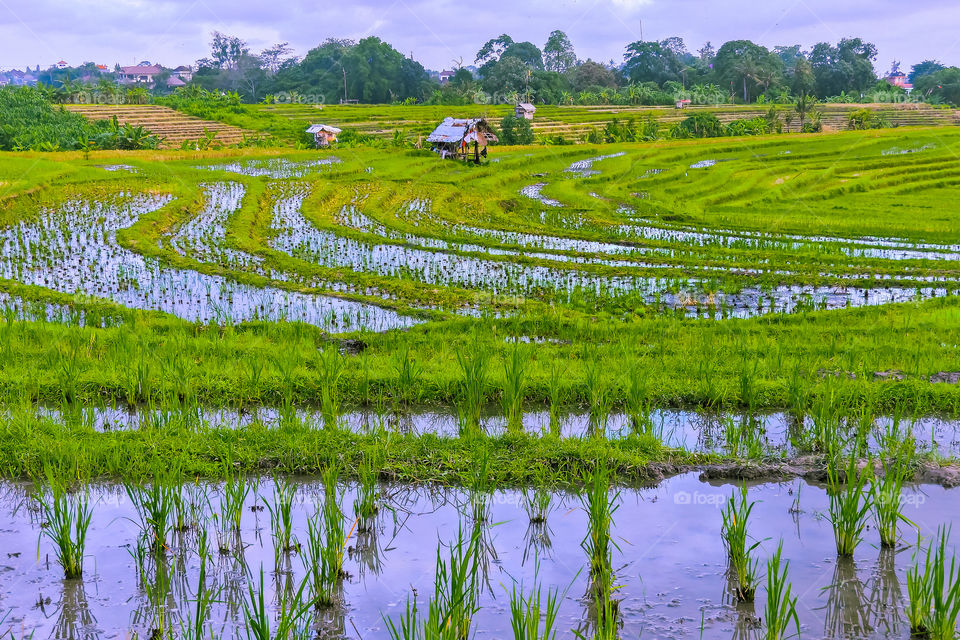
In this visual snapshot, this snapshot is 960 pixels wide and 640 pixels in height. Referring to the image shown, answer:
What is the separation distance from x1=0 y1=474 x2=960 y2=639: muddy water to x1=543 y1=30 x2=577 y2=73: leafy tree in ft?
211

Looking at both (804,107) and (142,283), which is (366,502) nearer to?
(142,283)

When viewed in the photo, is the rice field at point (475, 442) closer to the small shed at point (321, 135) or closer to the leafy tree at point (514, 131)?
the small shed at point (321, 135)

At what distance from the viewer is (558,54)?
216ft

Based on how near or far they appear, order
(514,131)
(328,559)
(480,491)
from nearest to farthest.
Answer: (328,559)
(480,491)
(514,131)

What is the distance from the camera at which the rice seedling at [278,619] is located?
2637mm

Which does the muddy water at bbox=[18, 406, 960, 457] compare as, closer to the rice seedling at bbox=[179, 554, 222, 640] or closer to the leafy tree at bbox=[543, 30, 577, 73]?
the rice seedling at bbox=[179, 554, 222, 640]

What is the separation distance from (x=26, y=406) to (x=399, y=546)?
284 cm

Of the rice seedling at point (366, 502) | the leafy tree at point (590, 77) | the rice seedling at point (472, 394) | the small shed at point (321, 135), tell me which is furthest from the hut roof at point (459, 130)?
the leafy tree at point (590, 77)

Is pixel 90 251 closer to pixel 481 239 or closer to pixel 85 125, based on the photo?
pixel 481 239

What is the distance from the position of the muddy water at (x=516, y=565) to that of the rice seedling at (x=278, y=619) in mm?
76

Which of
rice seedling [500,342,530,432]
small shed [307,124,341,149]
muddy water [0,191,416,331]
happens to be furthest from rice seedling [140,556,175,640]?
small shed [307,124,341,149]

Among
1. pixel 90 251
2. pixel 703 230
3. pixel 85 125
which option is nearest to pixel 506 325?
pixel 90 251

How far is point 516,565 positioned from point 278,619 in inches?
39.6

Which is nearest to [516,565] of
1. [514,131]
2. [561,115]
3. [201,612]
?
[201,612]
